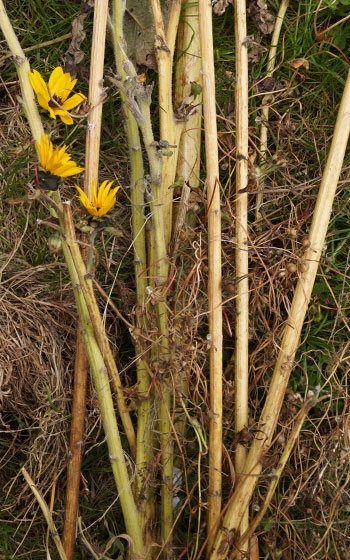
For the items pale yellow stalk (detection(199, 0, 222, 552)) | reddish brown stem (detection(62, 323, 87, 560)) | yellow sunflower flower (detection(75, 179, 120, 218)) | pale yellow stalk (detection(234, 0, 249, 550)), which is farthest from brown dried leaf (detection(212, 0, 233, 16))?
reddish brown stem (detection(62, 323, 87, 560))

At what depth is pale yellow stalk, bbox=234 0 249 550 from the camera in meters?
1.24

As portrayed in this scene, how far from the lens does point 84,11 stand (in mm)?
1383

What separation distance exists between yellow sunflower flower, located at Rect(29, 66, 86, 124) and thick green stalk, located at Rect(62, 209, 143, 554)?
316 millimetres

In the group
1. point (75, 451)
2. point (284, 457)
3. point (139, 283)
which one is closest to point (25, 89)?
point (139, 283)

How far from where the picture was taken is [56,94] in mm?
1200

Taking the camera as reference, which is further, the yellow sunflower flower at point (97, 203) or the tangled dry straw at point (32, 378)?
the tangled dry straw at point (32, 378)

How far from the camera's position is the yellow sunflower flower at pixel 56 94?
3.73ft

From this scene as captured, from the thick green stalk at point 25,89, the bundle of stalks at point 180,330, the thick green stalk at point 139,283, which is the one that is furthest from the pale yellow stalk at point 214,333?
the thick green stalk at point 25,89

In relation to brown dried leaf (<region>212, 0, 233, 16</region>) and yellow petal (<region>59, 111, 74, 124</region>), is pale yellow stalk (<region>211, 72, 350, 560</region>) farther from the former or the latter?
yellow petal (<region>59, 111, 74, 124</region>)

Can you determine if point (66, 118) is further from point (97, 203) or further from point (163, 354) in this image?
point (163, 354)

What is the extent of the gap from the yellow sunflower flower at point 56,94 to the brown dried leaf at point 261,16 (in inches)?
20.5

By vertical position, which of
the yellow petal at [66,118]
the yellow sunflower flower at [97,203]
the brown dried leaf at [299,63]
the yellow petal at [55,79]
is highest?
the yellow petal at [55,79]

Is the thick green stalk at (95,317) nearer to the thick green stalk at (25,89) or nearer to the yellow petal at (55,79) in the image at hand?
the thick green stalk at (25,89)

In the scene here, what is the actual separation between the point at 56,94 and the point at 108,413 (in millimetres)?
680
